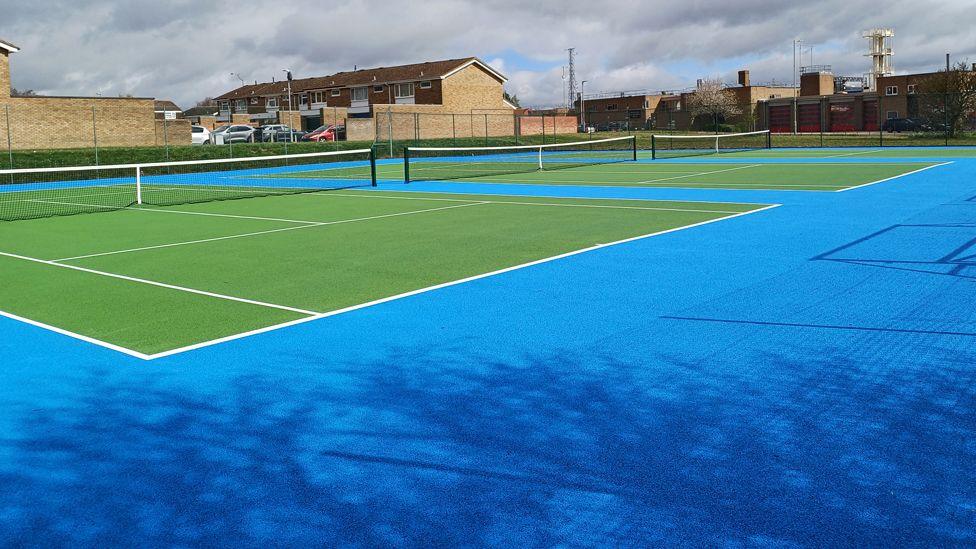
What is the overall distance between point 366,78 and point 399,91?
21.3ft

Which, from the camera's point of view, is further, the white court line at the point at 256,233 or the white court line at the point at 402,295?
the white court line at the point at 256,233

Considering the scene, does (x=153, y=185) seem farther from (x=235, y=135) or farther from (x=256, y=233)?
(x=235, y=135)

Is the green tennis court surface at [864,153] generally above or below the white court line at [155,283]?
above

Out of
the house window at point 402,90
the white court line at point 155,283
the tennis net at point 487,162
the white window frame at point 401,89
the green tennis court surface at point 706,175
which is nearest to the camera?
the white court line at point 155,283

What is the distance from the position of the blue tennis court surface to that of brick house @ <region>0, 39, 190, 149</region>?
1684 inches

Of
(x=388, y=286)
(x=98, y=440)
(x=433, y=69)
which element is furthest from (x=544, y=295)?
(x=433, y=69)

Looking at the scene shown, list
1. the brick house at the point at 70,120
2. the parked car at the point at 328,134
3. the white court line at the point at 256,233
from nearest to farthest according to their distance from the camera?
the white court line at the point at 256,233 < the brick house at the point at 70,120 < the parked car at the point at 328,134

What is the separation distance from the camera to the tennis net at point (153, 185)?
2231 cm

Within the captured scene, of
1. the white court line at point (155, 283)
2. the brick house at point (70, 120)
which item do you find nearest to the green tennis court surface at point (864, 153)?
the brick house at point (70, 120)

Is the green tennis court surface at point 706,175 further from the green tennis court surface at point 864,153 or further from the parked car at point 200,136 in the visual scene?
the parked car at point 200,136

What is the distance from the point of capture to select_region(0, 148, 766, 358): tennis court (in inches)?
355

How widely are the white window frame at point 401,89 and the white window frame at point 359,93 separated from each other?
17.2 ft

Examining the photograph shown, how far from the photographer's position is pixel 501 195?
73.0ft

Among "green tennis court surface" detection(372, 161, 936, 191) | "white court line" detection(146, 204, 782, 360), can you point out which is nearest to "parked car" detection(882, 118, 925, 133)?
"green tennis court surface" detection(372, 161, 936, 191)
